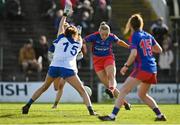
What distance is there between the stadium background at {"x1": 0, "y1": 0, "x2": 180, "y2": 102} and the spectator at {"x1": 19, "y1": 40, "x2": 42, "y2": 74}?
0.81 ft

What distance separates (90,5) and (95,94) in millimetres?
5224

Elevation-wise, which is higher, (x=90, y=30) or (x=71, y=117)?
(x=90, y=30)

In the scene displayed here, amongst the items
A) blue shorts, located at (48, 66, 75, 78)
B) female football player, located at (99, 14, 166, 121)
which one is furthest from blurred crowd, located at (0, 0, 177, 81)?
female football player, located at (99, 14, 166, 121)

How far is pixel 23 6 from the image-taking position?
1326 inches

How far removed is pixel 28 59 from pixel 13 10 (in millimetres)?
3240

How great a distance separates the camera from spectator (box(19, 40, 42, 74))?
1166 inches

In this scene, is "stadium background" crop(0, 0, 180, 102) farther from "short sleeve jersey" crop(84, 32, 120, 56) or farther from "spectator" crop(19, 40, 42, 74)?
"short sleeve jersey" crop(84, 32, 120, 56)

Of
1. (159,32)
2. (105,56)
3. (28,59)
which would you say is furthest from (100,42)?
(159,32)

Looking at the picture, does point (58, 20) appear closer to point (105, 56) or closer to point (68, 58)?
point (105, 56)

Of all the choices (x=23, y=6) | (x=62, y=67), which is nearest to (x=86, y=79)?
(x=23, y=6)

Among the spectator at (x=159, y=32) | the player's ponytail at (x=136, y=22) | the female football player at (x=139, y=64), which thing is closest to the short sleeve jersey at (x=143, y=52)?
the female football player at (x=139, y=64)

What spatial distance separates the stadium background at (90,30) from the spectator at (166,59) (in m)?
0.28

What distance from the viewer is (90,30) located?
31.1 meters

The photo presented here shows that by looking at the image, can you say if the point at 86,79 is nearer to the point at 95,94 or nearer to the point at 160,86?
the point at 95,94
